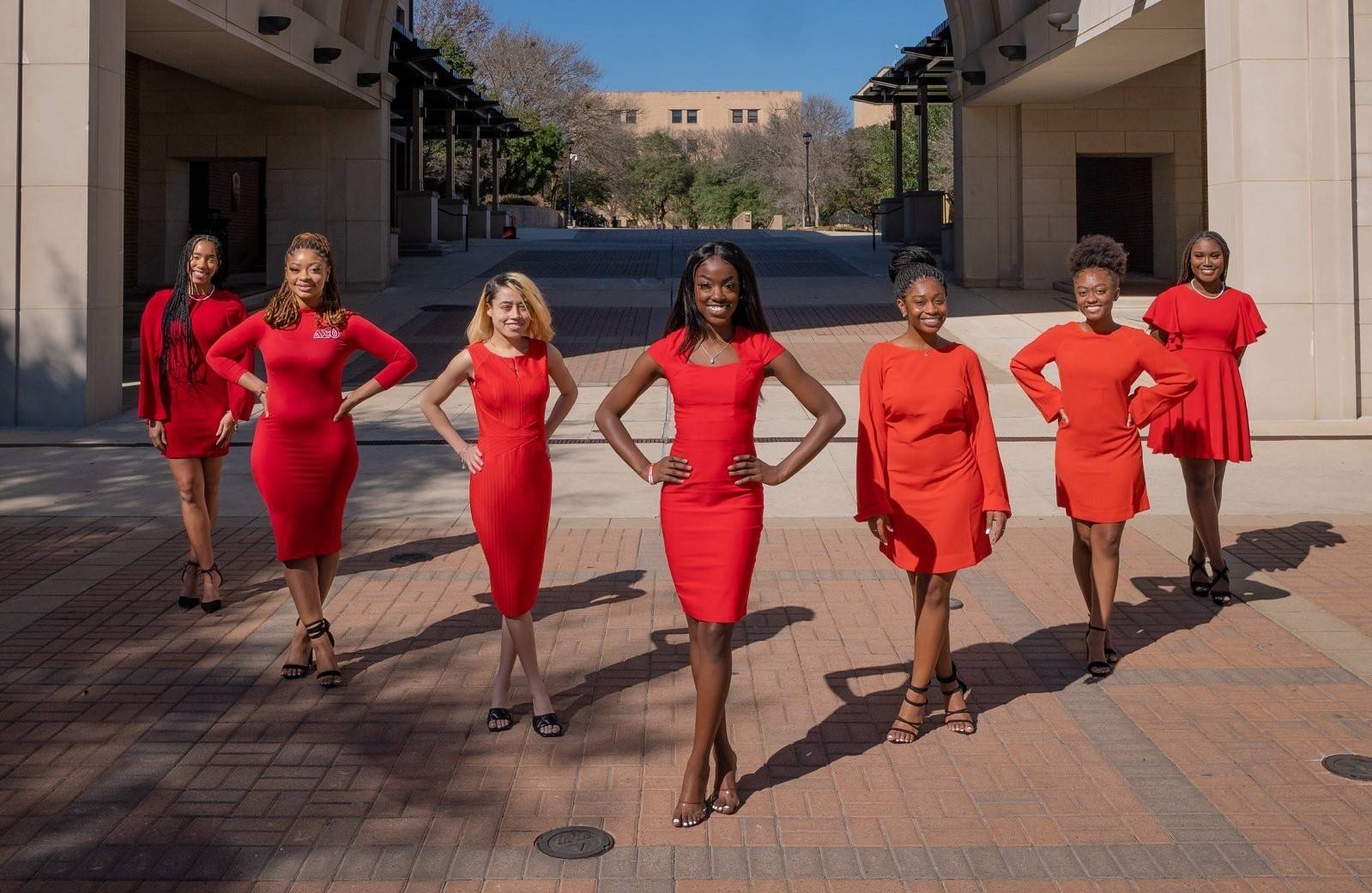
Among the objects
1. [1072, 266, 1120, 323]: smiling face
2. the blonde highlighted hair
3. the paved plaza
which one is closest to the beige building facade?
the paved plaza

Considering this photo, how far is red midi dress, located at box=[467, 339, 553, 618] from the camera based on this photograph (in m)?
4.93

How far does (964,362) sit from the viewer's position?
4.76 metres

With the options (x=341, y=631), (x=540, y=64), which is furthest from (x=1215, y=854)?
(x=540, y=64)

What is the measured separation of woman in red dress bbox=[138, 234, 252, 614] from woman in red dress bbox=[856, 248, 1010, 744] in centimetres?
341

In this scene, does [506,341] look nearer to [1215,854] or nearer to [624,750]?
[624,750]

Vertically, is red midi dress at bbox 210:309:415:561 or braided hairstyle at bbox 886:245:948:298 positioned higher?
braided hairstyle at bbox 886:245:948:298

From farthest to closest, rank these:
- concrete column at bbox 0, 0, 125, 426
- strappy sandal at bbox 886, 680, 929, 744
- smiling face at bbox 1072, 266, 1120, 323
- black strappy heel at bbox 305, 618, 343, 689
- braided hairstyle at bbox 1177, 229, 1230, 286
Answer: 1. concrete column at bbox 0, 0, 125, 426
2. braided hairstyle at bbox 1177, 229, 1230, 286
3. smiling face at bbox 1072, 266, 1120, 323
4. black strappy heel at bbox 305, 618, 343, 689
5. strappy sandal at bbox 886, 680, 929, 744

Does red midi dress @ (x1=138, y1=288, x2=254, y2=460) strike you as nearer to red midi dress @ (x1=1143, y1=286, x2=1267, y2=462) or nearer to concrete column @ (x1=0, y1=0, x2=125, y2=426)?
red midi dress @ (x1=1143, y1=286, x2=1267, y2=462)

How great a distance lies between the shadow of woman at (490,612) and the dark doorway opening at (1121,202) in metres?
21.6

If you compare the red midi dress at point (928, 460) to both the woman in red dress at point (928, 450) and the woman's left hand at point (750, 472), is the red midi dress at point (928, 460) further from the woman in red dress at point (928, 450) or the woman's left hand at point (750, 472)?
the woman's left hand at point (750, 472)

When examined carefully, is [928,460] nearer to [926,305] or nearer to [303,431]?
[926,305]

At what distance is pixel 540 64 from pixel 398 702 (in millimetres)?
63941

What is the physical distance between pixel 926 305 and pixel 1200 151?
22.5 metres

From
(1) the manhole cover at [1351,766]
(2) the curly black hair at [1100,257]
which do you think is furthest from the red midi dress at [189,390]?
(1) the manhole cover at [1351,766]
